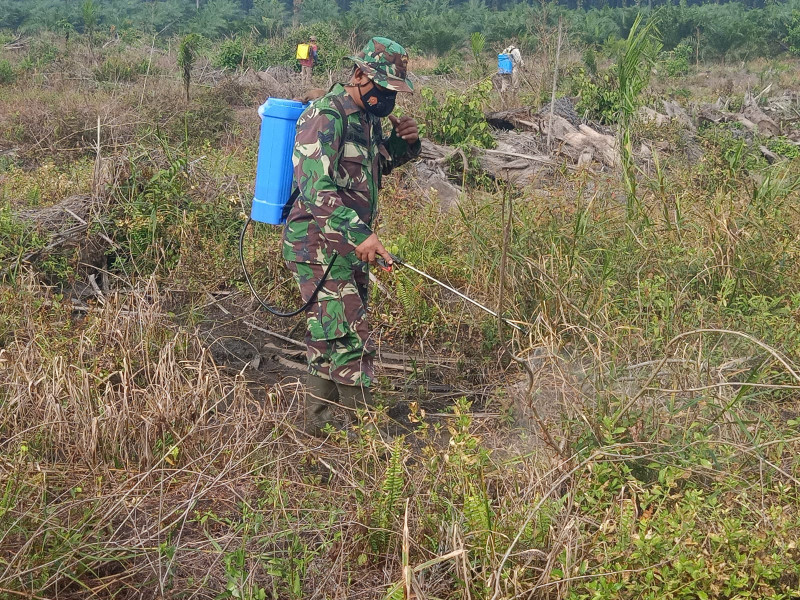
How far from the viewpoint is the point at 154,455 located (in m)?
3.33

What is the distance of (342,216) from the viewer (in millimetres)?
3693

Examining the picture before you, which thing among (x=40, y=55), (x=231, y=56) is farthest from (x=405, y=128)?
(x=231, y=56)

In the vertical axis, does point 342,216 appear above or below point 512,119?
above

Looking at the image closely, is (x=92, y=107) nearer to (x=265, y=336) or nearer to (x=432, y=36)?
(x=265, y=336)

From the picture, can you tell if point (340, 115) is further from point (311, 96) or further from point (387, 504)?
point (387, 504)

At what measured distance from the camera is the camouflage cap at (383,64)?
12.2 feet

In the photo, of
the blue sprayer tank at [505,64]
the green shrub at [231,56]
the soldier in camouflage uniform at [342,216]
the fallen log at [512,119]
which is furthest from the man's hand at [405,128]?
the green shrub at [231,56]

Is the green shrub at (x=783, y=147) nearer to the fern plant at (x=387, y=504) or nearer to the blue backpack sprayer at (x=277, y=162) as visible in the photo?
the blue backpack sprayer at (x=277, y=162)

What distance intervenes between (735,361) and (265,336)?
2797 millimetres

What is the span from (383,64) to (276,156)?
649mm

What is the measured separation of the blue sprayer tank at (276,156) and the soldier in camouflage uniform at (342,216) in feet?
0.36

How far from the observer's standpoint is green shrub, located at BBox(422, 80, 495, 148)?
8359 millimetres

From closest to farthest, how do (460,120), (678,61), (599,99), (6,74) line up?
(460,120) → (599,99) → (6,74) → (678,61)

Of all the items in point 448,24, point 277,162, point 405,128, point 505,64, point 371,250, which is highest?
point 405,128
